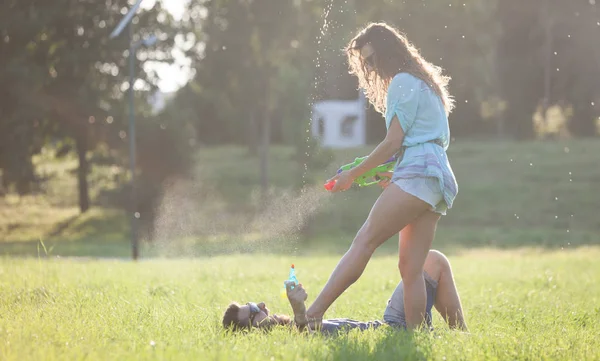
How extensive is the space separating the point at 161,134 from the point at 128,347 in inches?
1096

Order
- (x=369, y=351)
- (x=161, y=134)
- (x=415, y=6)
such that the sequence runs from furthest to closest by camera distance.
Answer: (x=415, y=6)
(x=161, y=134)
(x=369, y=351)

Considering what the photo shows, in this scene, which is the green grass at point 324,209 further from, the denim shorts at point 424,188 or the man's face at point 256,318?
the denim shorts at point 424,188

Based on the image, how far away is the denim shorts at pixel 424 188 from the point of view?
5027mm

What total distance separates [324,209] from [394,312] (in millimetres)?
27805

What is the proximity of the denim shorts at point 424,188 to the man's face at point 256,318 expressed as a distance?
1.21 metres

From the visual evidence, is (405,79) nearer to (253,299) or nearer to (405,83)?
(405,83)

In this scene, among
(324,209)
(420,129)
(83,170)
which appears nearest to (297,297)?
(420,129)

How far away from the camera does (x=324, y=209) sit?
33.3 metres

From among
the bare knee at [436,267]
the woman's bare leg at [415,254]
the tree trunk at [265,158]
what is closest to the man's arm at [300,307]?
the woman's bare leg at [415,254]

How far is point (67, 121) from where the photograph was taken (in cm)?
2925

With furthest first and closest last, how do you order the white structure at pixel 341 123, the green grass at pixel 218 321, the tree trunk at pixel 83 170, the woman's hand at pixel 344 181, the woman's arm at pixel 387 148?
the white structure at pixel 341 123, the tree trunk at pixel 83 170, the woman's hand at pixel 344 181, the woman's arm at pixel 387 148, the green grass at pixel 218 321

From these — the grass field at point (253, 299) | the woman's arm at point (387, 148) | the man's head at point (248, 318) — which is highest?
the woman's arm at point (387, 148)

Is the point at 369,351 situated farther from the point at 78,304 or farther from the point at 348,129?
the point at 348,129

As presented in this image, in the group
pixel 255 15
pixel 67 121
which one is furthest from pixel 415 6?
pixel 67 121
